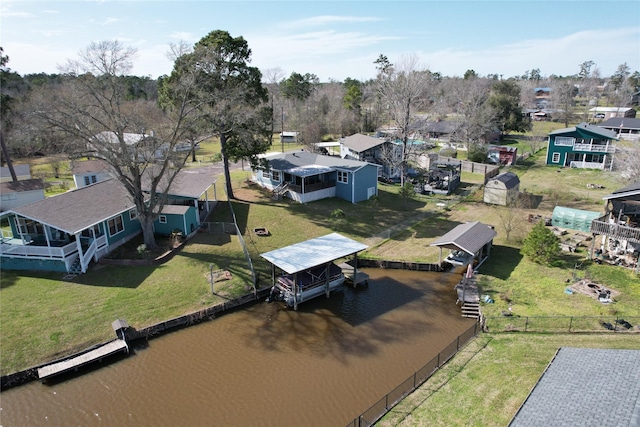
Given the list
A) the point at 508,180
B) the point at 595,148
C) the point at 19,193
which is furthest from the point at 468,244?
the point at 19,193

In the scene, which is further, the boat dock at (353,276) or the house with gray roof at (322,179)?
the house with gray roof at (322,179)

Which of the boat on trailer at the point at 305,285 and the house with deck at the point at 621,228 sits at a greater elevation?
the house with deck at the point at 621,228

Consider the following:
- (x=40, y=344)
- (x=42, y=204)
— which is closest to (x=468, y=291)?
(x=40, y=344)

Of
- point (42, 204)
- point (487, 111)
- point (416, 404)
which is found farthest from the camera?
point (487, 111)

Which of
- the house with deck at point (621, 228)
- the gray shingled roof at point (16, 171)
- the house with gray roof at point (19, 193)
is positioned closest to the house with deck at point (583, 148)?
the house with deck at point (621, 228)

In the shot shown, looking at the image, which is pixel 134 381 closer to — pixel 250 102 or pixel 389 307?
pixel 389 307

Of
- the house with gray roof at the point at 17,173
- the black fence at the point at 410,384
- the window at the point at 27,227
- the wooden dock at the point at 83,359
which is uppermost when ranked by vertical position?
the house with gray roof at the point at 17,173

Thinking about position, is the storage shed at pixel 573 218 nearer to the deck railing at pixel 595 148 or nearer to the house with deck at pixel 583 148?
the house with deck at pixel 583 148
